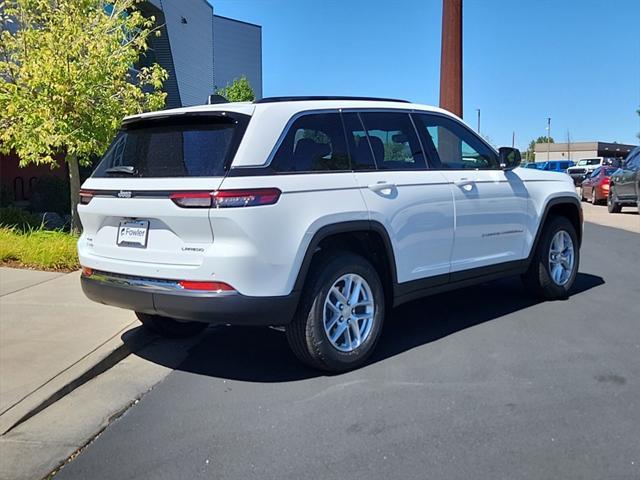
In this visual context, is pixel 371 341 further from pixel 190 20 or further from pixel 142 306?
pixel 190 20

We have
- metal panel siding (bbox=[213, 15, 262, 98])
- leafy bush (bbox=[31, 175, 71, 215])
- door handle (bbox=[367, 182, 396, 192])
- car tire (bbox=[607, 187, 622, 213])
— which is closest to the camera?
door handle (bbox=[367, 182, 396, 192])

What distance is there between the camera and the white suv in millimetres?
4203

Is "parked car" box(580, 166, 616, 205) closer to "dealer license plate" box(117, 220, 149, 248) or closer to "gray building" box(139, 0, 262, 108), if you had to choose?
"gray building" box(139, 0, 262, 108)

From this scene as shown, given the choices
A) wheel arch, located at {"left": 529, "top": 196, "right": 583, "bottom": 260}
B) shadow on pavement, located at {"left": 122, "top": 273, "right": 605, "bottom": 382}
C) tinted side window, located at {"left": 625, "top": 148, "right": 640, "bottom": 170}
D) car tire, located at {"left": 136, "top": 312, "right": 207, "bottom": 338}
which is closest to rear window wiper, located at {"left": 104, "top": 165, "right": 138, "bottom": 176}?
car tire, located at {"left": 136, "top": 312, "right": 207, "bottom": 338}

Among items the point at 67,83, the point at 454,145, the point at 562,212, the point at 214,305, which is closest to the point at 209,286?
the point at 214,305

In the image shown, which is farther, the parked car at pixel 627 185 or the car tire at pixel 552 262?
the parked car at pixel 627 185

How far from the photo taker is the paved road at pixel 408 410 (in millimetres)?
3445

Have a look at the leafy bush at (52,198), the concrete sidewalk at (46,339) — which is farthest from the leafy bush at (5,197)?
the concrete sidewalk at (46,339)

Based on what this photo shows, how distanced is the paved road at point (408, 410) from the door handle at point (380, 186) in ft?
4.31

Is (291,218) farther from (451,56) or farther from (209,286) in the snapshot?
(451,56)

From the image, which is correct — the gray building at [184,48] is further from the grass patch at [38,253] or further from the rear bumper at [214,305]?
the rear bumper at [214,305]

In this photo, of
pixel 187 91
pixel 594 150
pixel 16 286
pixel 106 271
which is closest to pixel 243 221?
pixel 106 271

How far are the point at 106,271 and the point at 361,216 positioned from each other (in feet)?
6.13

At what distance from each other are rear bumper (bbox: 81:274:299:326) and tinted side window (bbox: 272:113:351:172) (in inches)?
34.6
